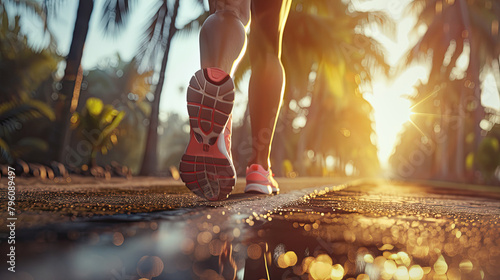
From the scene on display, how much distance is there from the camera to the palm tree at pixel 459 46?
18.5 metres

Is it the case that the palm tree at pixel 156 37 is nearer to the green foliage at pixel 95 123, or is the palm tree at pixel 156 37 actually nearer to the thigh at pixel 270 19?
the green foliage at pixel 95 123

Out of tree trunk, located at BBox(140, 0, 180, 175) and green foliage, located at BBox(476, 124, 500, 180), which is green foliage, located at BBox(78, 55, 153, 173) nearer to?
tree trunk, located at BBox(140, 0, 180, 175)

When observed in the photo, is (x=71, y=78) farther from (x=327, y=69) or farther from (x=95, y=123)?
(x=327, y=69)

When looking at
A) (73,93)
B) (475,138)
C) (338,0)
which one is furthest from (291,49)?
(475,138)

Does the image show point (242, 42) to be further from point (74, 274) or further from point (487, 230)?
point (74, 274)

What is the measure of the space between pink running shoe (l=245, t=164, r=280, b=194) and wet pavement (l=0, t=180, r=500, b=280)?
0.84 metres

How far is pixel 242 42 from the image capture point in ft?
4.96

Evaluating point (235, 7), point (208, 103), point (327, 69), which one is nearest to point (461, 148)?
point (327, 69)

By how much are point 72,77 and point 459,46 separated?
62.7 feet

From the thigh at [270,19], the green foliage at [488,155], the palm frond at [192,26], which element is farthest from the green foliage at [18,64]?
the green foliage at [488,155]

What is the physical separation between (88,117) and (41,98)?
40.2 feet

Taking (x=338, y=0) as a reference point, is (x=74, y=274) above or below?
below

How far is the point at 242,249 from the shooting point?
606 mm

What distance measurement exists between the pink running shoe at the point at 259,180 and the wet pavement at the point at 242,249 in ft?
2.75
